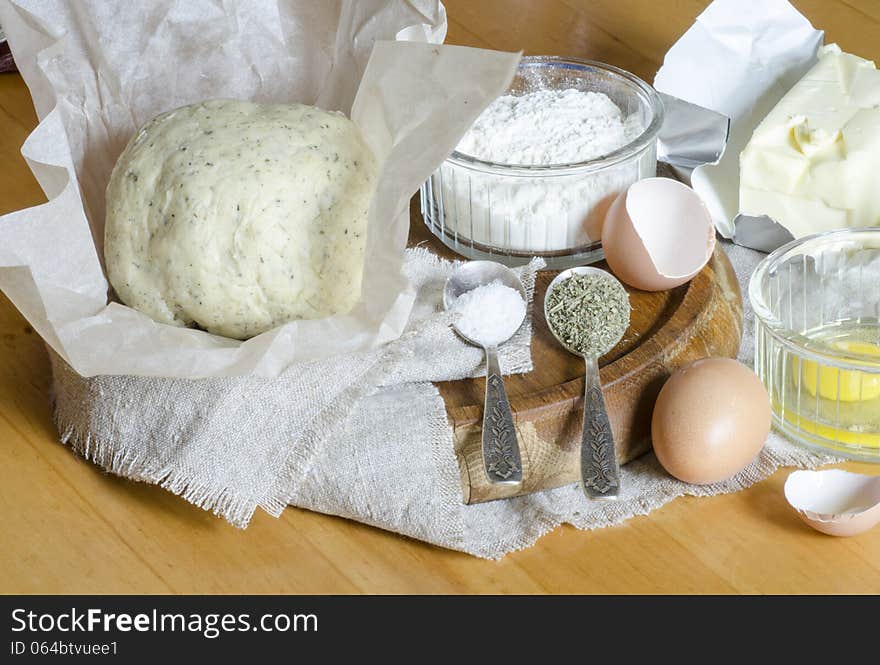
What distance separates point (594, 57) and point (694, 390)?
0.70 m

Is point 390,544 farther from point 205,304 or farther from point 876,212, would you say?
point 876,212

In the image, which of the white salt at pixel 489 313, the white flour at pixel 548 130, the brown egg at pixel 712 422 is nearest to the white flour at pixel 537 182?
the white flour at pixel 548 130

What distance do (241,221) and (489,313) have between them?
0.23 meters

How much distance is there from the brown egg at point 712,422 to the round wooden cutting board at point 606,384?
4 cm

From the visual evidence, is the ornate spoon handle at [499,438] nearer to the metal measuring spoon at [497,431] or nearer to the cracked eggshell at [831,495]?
the metal measuring spoon at [497,431]

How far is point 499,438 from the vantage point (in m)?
1.02

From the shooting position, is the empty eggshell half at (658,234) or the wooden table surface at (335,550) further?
the empty eggshell half at (658,234)

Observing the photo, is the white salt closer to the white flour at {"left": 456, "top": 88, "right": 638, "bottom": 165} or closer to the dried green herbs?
the dried green herbs

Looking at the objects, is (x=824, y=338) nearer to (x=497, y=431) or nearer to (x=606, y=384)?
(x=606, y=384)

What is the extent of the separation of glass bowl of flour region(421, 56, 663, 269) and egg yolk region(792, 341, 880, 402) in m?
0.25

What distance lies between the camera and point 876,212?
124 centimetres

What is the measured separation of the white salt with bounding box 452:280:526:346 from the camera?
1.08m

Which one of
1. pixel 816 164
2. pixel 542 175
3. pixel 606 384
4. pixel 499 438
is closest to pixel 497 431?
pixel 499 438

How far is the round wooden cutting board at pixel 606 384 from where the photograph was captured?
41.0 inches
